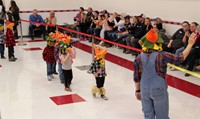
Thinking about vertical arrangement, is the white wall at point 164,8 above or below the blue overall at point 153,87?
above

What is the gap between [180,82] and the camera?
23.7ft

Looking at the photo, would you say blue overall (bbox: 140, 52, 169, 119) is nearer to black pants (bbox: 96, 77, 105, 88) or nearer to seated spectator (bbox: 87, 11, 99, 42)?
black pants (bbox: 96, 77, 105, 88)

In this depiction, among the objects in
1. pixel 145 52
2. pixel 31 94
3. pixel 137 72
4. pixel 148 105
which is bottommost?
pixel 31 94

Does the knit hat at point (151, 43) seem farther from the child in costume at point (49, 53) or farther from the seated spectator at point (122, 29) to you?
the seated spectator at point (122, 29)

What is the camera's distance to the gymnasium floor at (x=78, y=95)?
5.43m

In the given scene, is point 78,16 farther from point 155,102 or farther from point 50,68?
point 155,102

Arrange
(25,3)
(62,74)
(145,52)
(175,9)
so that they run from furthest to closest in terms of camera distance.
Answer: (25,3)
(175,9)
(62,74)
(145,52)

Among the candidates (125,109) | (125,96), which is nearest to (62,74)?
(125,96)

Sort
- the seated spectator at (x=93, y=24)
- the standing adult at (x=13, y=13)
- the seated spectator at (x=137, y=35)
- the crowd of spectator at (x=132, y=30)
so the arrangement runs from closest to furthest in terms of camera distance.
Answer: the crowd of spectator at (x=132, y=30) → the seated spectator at (x=137, y=35) → the seated spectator at (x=93, y=24) → the standing adult at (x=13, y=13)

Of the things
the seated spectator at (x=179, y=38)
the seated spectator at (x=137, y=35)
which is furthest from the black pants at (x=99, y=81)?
the seated spectator at (x=137, y=35)

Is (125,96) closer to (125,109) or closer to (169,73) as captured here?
(125,109)

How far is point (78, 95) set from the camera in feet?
20.9

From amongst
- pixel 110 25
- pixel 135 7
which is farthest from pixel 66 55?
pixel 135 7

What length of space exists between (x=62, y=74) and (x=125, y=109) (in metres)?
2.02
